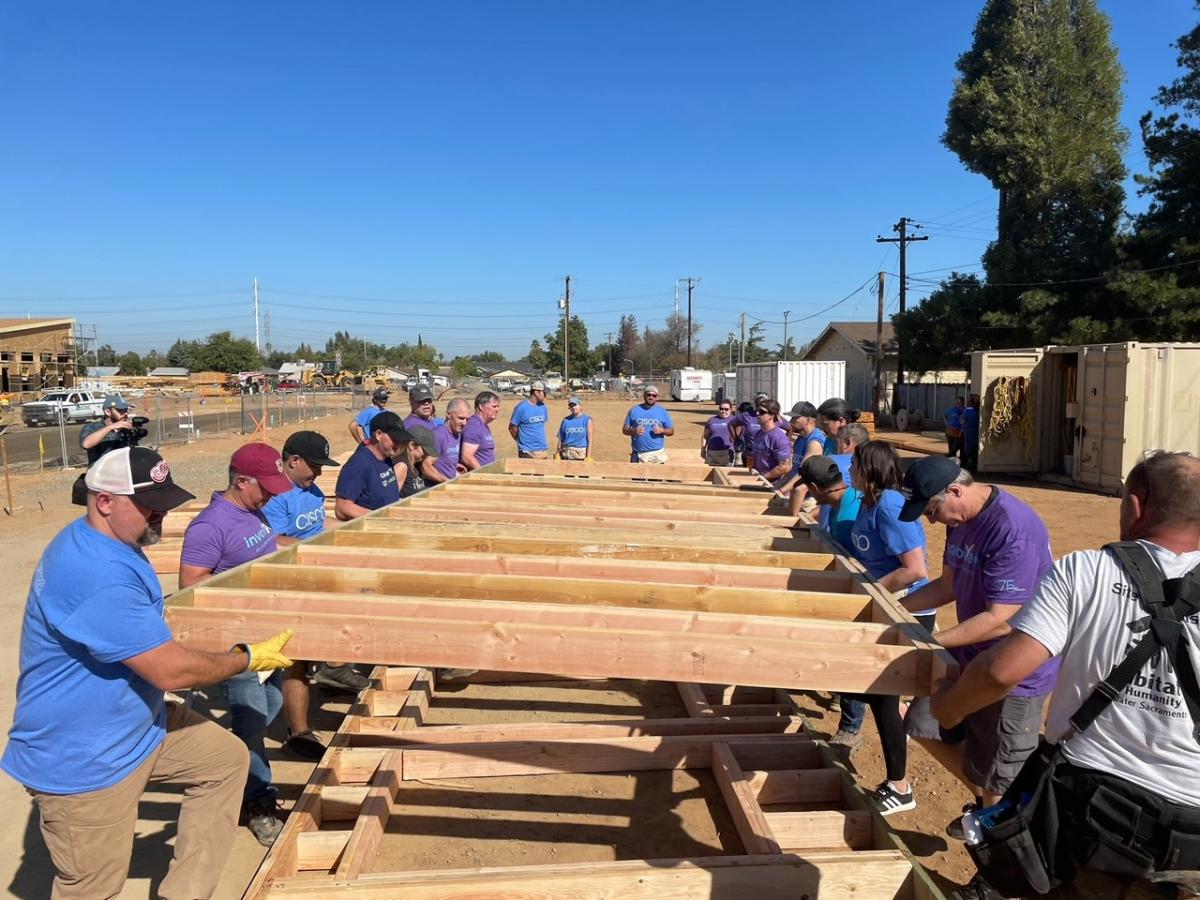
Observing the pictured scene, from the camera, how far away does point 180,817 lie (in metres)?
3.21

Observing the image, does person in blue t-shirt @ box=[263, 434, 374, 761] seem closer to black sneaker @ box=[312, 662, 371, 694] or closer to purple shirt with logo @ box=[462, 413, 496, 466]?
black sneaker @ box=[312, 662, 371, 694]

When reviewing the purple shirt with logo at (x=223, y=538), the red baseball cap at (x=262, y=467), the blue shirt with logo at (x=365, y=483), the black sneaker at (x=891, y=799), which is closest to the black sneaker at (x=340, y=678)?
the blue shirt with logo at (x=365, y=483)

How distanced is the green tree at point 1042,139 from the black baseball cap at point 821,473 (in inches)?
1042

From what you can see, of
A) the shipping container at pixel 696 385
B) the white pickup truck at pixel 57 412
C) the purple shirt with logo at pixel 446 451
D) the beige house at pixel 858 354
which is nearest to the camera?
the purple shirt with logo at pixel 446 451

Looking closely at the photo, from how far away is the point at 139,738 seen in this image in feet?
9.31

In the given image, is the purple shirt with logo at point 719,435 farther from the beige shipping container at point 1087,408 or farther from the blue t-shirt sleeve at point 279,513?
the beige shipping container at point 1087,408

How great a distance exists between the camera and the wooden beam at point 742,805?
3.44 metres

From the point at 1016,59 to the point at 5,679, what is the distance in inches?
1426

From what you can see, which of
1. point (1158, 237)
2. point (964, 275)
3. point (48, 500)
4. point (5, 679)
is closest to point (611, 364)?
point (964, 275)

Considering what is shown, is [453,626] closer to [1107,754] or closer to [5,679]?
[1107,754]

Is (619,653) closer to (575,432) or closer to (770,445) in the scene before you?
(770,445)

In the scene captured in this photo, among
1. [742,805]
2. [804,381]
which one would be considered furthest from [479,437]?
[804,381]

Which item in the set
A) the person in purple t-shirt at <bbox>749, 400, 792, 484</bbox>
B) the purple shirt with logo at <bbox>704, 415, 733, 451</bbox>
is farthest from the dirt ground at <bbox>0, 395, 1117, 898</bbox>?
the purple shirt with logo at <bbox>704, 415, 733, 451</bbox>

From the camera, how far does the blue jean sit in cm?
399
